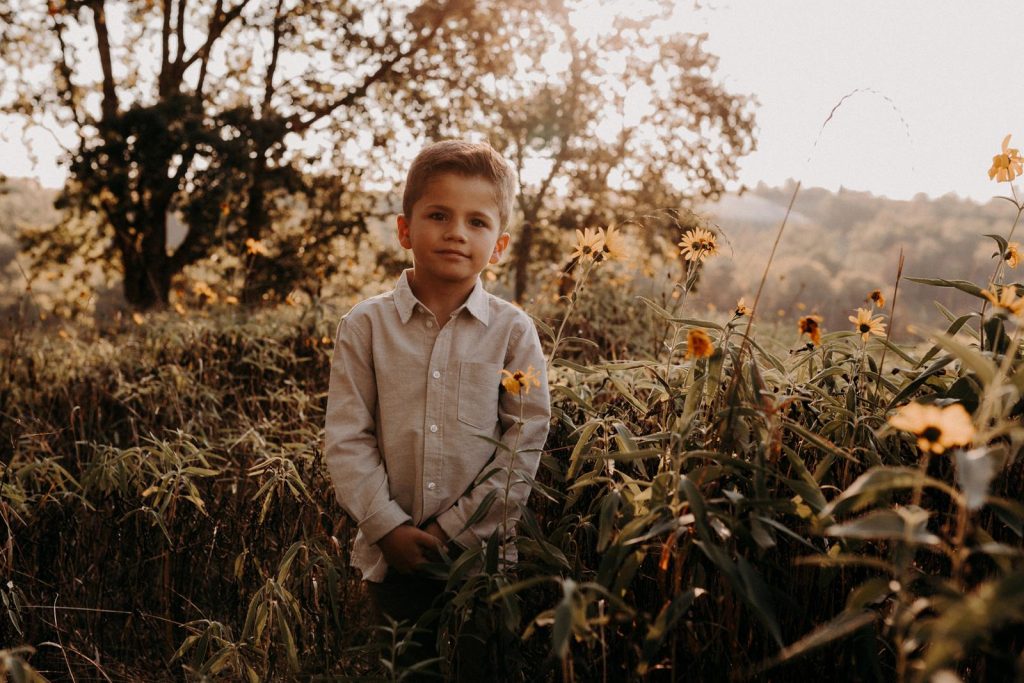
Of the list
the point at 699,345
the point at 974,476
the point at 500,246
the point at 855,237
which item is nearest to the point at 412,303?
the point at 500,246

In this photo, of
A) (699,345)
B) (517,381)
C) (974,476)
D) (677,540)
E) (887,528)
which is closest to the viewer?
(974,476)

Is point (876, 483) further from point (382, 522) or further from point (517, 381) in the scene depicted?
point (382, 522)

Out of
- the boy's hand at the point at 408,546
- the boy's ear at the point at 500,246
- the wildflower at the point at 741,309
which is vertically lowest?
the boy's hand at the point at 408,546

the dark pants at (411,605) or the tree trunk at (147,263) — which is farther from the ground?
the tree trunk at (147,263)

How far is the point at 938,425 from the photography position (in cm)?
86

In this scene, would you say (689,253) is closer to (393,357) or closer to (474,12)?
(393,357)

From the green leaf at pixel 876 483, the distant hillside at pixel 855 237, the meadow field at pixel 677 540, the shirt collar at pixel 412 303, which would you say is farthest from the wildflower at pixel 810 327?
the distant hillside at pixel 855 237

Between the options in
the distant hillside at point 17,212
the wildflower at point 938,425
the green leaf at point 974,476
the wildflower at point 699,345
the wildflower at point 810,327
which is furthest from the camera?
the distant hillside at point 17,212

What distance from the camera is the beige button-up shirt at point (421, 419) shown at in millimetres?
1653

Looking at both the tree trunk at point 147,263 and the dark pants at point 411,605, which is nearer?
the dark pants at point 411,605

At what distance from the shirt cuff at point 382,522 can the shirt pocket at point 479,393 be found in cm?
24

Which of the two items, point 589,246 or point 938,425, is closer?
point 938,425

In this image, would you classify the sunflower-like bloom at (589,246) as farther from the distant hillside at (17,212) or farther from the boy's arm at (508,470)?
the distant hillside at (17,212)

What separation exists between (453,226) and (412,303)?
0.20 meters
